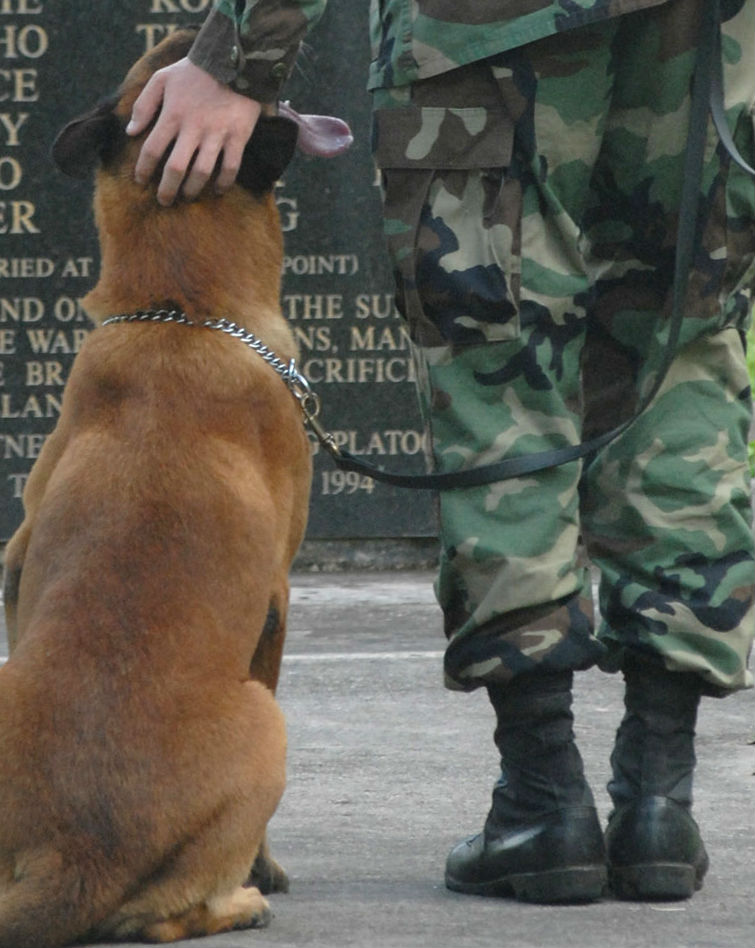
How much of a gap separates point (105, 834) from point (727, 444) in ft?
3.56

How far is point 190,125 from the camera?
2637 mm

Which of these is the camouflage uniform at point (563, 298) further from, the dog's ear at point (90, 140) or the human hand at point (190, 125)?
the dog's ear at point (90, 140)

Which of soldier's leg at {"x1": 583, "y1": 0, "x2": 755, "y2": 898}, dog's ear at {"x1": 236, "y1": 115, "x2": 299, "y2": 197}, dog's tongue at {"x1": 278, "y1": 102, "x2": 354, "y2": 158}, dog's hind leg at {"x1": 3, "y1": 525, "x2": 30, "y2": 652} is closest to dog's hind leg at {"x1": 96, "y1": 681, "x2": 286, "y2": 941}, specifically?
dog's hind leg at {"x1": 3, "y1": 525, "x2": 30, "y2": 652}

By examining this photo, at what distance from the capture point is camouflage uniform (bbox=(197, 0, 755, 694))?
2.50 m

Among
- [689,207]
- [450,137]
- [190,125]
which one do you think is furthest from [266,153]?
[689,207]

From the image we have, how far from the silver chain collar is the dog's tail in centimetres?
75

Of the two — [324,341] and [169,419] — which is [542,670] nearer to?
[169,419]

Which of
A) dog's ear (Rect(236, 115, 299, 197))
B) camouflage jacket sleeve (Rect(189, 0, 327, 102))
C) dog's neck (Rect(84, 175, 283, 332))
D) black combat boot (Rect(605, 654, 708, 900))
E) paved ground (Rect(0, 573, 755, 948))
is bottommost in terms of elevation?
paved ground (Rect(0, 573, 755, 948))

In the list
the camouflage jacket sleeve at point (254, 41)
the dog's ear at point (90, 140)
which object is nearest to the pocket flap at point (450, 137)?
the camouflage jacket sleeve at point (254, 41)

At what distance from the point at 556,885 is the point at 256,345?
90 cm

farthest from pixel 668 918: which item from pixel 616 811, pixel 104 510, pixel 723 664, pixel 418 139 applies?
pixel 418 139

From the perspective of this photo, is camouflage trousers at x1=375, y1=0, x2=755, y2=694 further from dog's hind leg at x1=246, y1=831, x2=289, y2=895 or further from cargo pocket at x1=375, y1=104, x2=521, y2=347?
dog's hind leg at x1=246, y1=831, x2=289, y2=895

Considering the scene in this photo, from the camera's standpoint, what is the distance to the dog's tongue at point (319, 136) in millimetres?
2986

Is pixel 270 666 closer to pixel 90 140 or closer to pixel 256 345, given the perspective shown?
pixel 256 345
